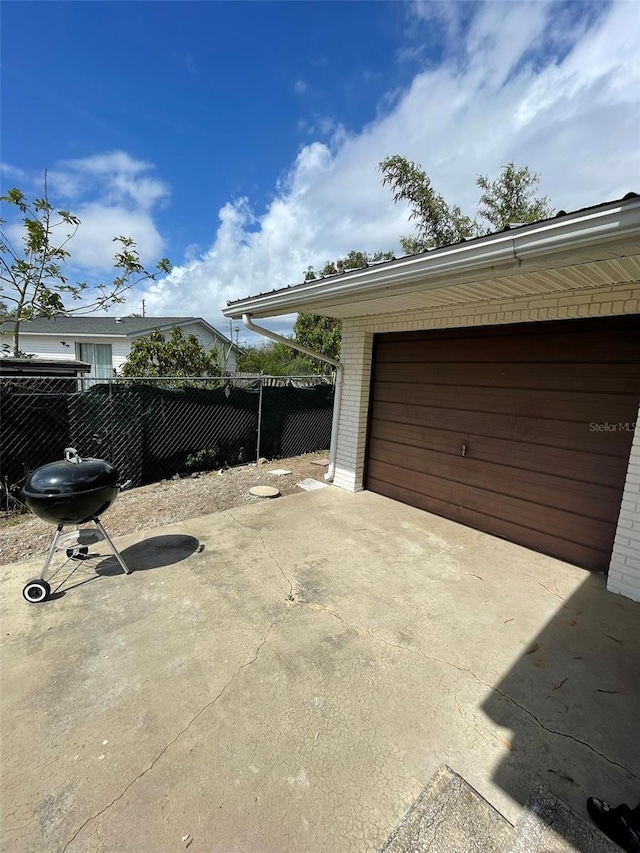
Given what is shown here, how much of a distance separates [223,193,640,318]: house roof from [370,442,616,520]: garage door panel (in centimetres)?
170

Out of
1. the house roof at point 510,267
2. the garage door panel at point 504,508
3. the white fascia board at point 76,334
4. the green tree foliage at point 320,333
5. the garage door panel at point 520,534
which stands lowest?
the garage door panel at point 520,534

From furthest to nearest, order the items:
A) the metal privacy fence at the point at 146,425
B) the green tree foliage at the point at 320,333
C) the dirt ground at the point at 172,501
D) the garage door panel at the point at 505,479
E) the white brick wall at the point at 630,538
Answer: the green tree foliage at the point at 320,333, the metal privacy fence at the point at 146,425, the dirt ground at the point at 172,501, the garage door panel at the point at 505,479, the white brick wall at the point at 630,538

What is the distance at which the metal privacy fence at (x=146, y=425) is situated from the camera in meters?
4.12

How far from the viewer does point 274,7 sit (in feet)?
14.2

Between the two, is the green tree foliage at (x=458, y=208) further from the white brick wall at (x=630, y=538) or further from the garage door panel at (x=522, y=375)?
the white brick wall at (x=630, y=538)

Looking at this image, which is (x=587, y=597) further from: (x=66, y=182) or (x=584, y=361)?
(x=66, y=182)

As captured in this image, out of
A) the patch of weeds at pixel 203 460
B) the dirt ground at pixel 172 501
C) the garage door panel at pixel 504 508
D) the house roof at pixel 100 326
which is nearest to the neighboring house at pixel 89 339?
the house roof at pixel 100 326

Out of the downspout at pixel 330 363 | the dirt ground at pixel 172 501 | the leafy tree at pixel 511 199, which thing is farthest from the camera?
the leafy tree at pixel 511 199

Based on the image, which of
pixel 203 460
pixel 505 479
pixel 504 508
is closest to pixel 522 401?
pixel 505 479

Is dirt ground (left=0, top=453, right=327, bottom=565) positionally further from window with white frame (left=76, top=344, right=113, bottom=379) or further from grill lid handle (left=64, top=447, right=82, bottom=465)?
window with white frame (left=76, top=344, right=113, bottom=379)

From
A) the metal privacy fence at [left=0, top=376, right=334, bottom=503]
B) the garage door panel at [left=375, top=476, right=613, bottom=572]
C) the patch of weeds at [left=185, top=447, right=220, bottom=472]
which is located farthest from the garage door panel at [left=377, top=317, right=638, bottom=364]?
the patch of weeds at [left=185, top=447, right=220, bottom=472]

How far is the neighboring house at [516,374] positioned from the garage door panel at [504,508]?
12mm

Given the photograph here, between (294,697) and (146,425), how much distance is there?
4258mm

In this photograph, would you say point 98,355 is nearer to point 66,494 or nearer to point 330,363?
point 330,363
